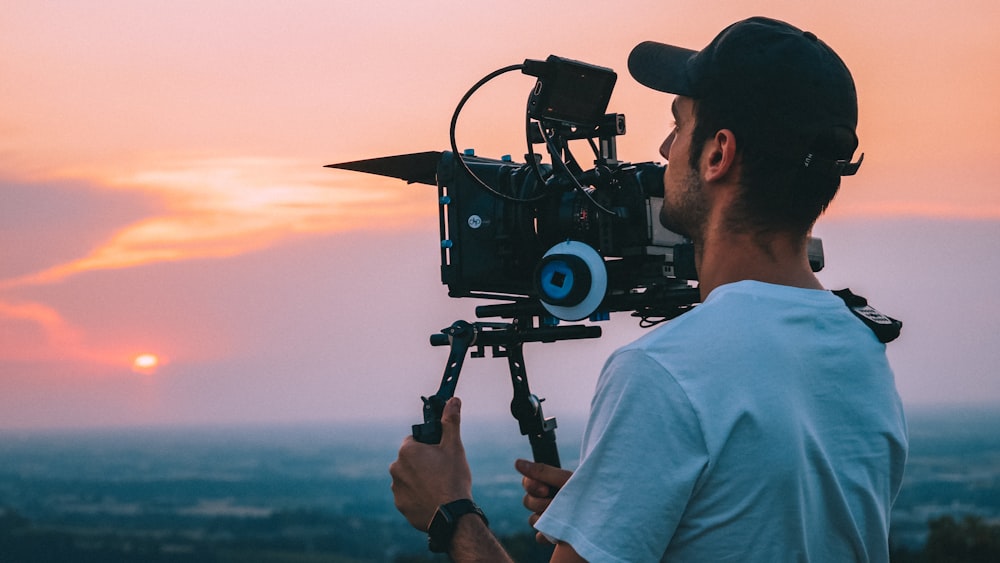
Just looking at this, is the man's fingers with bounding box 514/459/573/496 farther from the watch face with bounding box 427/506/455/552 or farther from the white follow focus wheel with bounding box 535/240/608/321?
the white follow focus wheel with bounding box 535/240/608/321

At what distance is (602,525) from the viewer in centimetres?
188

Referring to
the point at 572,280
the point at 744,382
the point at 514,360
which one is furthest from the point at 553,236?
the point at 744,382

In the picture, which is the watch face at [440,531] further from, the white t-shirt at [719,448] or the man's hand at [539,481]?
the white t-shirt at [719,448]

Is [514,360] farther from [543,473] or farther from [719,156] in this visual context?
[719,156]

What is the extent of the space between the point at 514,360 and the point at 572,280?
27.8 inches

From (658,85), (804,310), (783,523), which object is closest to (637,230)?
(658,85)

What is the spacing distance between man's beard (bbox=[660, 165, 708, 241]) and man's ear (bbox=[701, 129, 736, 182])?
0.03 metres

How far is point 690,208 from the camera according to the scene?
7.45ft

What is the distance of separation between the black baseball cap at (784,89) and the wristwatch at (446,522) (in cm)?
106

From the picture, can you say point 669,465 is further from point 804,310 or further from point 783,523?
point 804,310

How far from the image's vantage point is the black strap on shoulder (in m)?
2.17

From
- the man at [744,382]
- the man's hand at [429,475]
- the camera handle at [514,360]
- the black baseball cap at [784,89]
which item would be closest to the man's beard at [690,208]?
the man at [744,382]

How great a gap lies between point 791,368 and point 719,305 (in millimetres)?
180

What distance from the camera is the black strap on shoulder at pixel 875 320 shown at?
217 centimetres
